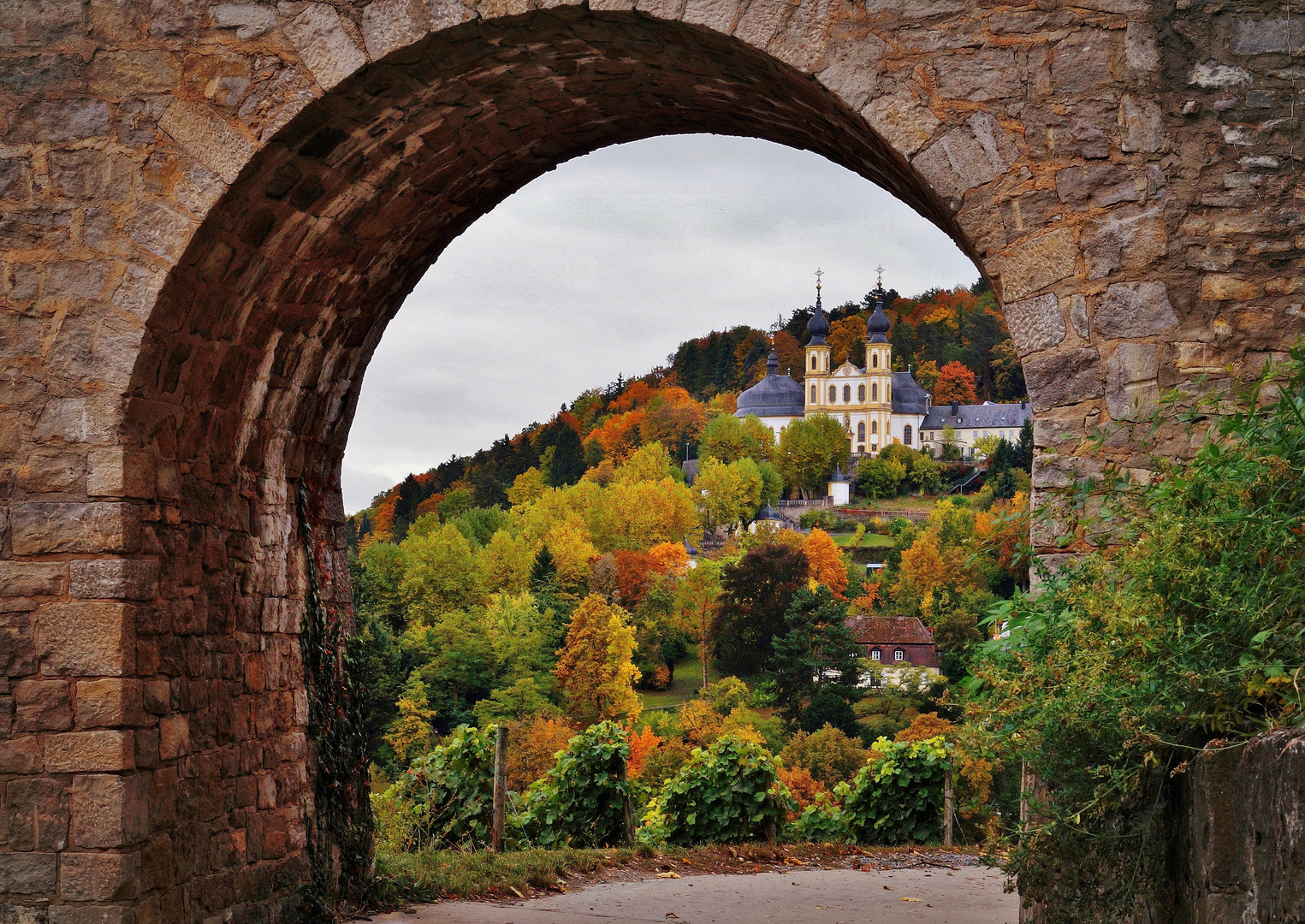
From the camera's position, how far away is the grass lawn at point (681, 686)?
58875 mm

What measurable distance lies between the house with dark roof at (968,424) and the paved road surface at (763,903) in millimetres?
91279

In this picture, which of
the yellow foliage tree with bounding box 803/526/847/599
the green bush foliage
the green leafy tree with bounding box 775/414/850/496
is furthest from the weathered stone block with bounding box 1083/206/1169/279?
the green leafy tree with bounding box 775/414/850/496

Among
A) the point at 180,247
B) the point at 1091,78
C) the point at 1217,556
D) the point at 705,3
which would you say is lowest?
the point at 1217,556

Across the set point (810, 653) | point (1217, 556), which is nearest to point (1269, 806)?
point (1217, 556)

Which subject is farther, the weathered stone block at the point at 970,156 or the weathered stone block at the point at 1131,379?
the weathered stone block at the point at 970,156

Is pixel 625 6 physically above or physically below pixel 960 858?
above

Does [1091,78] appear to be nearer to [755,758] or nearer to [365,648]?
[365,648]

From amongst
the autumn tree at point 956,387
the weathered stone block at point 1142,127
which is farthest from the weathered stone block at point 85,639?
the autumn tree at point 956,387

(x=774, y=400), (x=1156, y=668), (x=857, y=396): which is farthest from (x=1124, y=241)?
(x=774, y=400)

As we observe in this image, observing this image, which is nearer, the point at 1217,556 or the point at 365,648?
the point at 1217,556

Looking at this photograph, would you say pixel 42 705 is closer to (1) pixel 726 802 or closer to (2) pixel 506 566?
(1) pixel 726 802

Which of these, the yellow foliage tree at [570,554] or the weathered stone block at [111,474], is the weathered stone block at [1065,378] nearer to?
the weathered stone block at [111,474]

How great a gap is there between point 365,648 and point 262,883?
1.61m

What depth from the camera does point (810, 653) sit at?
170 feet
